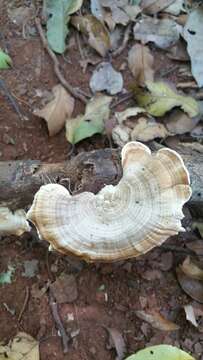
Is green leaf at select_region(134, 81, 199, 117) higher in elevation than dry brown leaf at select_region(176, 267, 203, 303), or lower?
higher

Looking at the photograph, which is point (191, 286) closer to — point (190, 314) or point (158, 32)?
point (190, 314)

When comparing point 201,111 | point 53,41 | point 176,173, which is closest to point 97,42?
point 53,41

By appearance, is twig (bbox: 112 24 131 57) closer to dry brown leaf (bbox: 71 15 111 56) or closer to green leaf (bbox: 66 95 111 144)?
dry brown leaf (bbox: 71 15 111 56)

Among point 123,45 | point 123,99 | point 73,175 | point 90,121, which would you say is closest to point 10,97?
point 90,121

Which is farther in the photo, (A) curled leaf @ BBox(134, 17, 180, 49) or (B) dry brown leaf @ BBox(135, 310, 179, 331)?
(A) curled leaf @ BBox(134, 17, 180, 49)

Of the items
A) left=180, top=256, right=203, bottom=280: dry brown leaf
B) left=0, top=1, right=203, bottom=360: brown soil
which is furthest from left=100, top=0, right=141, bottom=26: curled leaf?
left=180, top=256, right=203, bottom=280: dry brown leaf

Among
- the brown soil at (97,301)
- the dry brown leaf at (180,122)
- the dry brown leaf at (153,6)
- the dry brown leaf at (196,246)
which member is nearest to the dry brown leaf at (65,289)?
the brown soil at (97,301)

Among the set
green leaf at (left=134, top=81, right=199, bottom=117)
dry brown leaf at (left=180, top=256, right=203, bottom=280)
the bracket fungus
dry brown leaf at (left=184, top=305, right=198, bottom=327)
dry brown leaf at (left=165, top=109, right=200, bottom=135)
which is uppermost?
the bracket fungus
